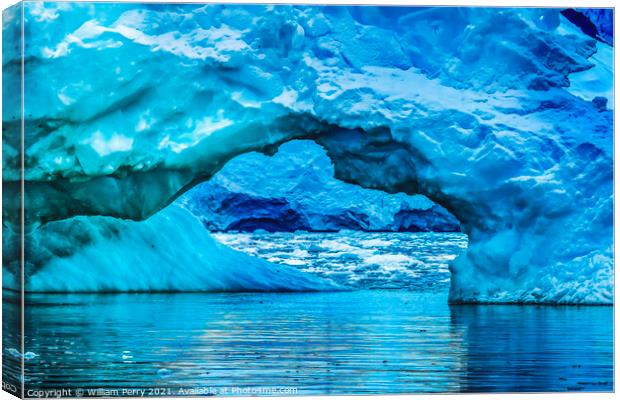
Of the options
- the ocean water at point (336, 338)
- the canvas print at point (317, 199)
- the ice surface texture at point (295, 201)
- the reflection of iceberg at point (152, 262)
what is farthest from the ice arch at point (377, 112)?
the ice surface texture at point (295, 201)

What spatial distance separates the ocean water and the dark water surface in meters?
0.01

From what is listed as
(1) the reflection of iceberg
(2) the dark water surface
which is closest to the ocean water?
(2) the dark water surface

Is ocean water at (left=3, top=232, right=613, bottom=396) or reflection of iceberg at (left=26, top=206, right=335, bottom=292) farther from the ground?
reflection of iceberg at (left=26, top=206, right=335, bottom=292)

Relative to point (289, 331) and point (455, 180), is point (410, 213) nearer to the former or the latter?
point (455, 180)

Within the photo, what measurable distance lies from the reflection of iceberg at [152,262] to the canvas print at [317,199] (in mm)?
30

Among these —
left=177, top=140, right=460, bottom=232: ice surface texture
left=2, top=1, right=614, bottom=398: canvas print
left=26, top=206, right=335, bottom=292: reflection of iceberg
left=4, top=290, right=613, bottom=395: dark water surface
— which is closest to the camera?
left=4, top=290, right=613, bottom=395: dark water surface

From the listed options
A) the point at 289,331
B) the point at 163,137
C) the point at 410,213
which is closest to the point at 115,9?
the point at 163,137

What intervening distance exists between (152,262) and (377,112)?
8.41ft

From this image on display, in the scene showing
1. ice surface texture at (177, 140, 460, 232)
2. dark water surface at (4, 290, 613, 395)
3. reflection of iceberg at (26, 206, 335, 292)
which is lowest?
dark water surface at (4, 290, 613, 395)

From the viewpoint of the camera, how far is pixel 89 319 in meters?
14.5

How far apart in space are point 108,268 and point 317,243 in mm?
2062

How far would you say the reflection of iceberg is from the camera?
14.7 meters

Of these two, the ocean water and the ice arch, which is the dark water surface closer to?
the ocean water

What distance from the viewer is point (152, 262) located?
15336mm
